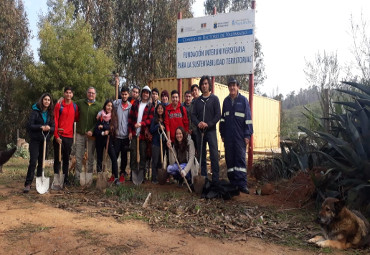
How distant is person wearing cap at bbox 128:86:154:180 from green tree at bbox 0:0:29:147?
1464 cm

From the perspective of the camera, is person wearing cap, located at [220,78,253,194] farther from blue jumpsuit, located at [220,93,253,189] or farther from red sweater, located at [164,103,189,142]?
red sweater, located at [164,103,189,142]

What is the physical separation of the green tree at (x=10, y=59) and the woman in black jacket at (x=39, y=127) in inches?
571

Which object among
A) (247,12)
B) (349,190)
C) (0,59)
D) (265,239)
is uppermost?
(0,59)

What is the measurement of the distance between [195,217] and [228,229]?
610 millimetres

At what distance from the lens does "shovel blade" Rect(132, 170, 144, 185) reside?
6.88m

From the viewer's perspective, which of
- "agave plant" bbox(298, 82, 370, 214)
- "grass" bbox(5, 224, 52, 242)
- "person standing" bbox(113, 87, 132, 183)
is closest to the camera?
"grass" bbox(5, 224, 52, 242)

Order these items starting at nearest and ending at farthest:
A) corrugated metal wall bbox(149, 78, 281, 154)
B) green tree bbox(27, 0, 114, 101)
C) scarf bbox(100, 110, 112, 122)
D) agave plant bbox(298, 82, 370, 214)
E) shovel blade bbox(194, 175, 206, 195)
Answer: agave plant bbox(298, 82, 370, 214), shovel blade bbox(194, 175, 206, 195), scarf bbox(100, 110, 112, 122), green tree bbox(27, 0, 114, 101), corrugated metal wall bbox(149, 78, 281, 154)

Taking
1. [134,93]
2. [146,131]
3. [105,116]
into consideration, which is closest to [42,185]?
[105,116]

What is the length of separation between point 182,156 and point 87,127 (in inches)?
73.8

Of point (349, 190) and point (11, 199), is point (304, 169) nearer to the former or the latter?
point (349, 190)

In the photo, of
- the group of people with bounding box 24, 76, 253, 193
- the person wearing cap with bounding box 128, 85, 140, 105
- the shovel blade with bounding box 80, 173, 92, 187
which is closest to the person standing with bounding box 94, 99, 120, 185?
the group of people with bounding box 24, 76, 253, 193

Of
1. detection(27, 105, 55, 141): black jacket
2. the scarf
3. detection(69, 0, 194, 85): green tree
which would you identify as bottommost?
detection(27, 105, 55, 141): black jacket

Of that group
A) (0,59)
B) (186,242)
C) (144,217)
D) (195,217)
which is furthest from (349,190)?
(0,59)

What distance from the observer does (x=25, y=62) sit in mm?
16609
